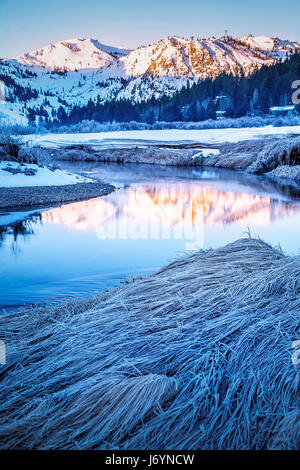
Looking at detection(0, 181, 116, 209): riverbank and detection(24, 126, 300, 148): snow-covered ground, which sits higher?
detection(24, 126, 300, 148): snow-covered ground

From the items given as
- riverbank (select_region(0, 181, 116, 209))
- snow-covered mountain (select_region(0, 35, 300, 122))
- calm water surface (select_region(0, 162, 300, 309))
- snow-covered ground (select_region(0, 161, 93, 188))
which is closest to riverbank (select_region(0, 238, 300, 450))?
calm water surface (select_region(0, 162, 300, 309))

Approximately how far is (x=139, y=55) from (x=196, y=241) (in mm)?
96957

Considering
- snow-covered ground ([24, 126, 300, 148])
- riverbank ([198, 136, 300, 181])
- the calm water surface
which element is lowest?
the calm water surface

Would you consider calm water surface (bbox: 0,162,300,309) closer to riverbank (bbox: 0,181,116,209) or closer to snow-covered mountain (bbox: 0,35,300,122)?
riverbank (bbox: 0,181,116,209)

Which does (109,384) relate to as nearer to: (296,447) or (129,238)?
(296,447)

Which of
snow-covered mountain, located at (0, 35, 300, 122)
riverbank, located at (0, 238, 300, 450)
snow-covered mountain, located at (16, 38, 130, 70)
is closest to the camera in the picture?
riverbank, located at (0, 238, 300, 450)

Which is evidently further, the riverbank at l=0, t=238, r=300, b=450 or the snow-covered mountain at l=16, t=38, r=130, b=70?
the snow-covered mountain at l=16, t=38, r=130, b=70

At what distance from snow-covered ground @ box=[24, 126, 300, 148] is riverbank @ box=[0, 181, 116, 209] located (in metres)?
8.60

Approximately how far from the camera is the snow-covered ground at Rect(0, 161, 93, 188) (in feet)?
27.5

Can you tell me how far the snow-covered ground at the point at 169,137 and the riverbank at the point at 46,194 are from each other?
339 inches

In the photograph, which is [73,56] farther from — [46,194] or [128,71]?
[46,194]

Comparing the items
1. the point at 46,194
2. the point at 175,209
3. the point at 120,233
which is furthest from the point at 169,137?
the point at 120,233

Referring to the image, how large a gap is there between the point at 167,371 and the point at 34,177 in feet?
27.2

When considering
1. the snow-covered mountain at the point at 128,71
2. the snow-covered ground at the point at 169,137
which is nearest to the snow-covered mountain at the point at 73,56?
the snow-covered mountain at the point at 128,71
